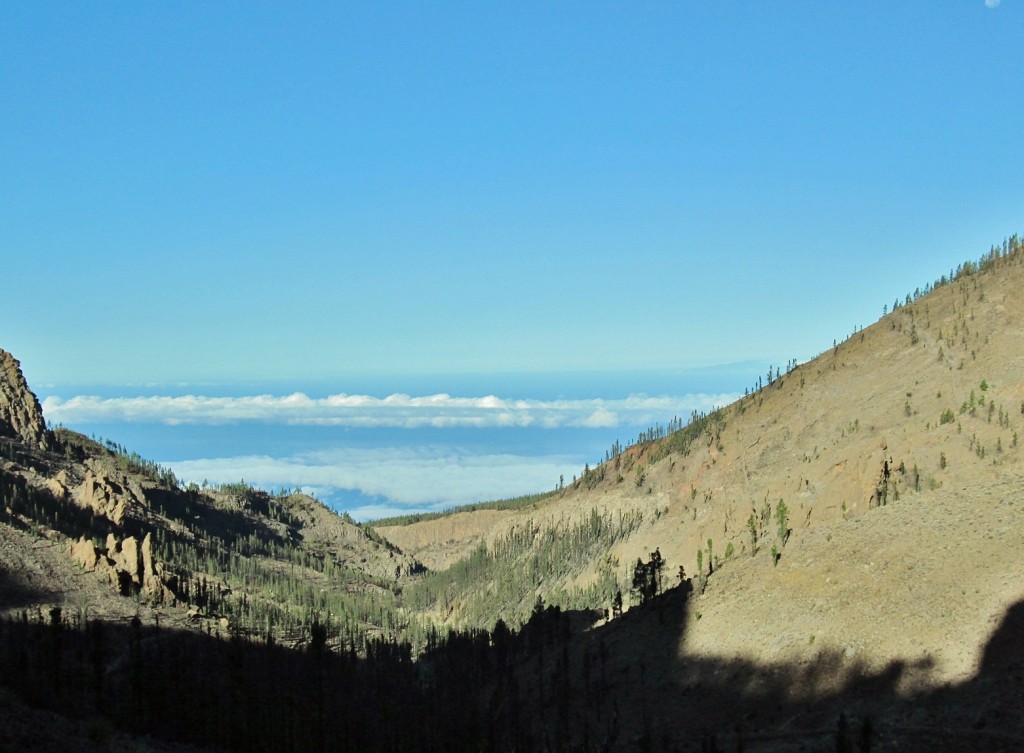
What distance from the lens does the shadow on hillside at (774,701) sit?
70562mm

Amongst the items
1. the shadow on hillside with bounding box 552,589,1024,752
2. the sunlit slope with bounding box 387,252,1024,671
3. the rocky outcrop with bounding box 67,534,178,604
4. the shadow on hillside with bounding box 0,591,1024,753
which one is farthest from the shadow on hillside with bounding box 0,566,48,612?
the sunlit slope with bounding box 387,252,1024,671

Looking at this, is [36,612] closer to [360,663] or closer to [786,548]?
[360,663]

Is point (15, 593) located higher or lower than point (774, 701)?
higher

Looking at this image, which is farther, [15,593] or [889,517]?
[15,593]

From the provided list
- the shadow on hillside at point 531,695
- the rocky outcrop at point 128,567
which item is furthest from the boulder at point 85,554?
the shadow on hillside at point 531,695

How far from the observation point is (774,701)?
3477 inches

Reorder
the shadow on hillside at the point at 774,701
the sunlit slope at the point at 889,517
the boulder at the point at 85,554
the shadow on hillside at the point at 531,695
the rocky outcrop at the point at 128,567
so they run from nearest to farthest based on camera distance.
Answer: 1. the shadow on hillside at the point at 774,701
2. the shadow on hillside at the point at 531,695
3. the sunlit slope at the point at 889,517
4. the rocky outcrop at the point at 128,567
5. the boulder at the point at 85,554

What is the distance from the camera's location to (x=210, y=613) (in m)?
160

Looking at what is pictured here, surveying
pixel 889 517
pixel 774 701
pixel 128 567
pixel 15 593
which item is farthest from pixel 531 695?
pixel 15 593

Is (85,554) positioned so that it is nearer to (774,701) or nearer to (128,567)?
(128,567)

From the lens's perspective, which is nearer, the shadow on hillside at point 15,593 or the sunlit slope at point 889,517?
the sunlit slope at point 889,517

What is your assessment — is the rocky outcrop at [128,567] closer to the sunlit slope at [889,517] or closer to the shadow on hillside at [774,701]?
the shadow on hillside at [774,701]

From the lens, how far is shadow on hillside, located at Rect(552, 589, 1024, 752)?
70.6m

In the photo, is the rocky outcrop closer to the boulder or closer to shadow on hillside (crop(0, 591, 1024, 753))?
the boulder
